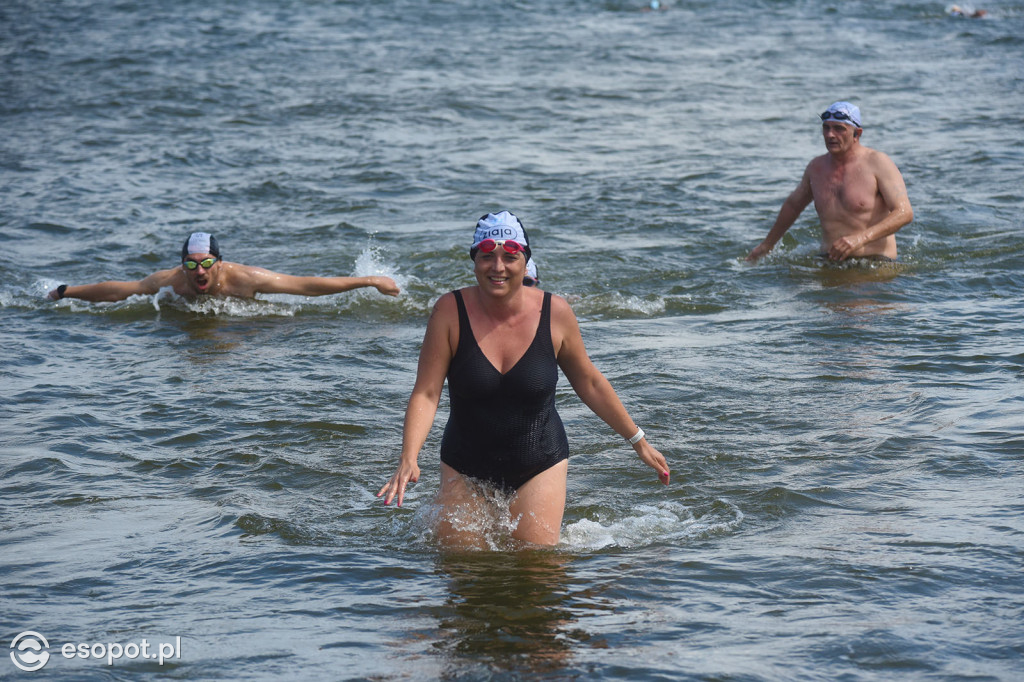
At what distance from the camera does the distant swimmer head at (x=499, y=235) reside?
19.6 feet

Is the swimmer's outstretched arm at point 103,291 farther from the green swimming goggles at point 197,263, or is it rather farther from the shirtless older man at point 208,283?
the green swimming goggles at point 197,263

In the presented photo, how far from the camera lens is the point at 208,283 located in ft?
40.1

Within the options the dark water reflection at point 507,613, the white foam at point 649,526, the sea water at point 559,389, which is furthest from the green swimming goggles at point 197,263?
the dark water reflection at point 507,613

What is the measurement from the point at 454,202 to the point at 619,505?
940 centimetres

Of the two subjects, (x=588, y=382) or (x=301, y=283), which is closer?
(x=588, y=382)

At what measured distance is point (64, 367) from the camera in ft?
34.6

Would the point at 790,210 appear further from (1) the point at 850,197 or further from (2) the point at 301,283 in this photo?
(2) the point at 301,283

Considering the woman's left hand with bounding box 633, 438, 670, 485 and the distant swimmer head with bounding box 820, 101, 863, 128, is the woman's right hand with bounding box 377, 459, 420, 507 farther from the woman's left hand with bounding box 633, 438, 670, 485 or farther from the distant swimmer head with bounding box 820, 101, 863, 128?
the distant swimmer head with bounding box 820, 101, 863, 128

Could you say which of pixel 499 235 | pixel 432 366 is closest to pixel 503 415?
pixel 432 366

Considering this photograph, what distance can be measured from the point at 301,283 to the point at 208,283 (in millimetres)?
986

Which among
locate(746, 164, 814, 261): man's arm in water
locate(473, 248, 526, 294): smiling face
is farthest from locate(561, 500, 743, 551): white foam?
locate(746, 164, 814, 261): man's arm in water

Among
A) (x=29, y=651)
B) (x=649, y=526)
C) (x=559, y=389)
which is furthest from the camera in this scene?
(x=559, y=389)

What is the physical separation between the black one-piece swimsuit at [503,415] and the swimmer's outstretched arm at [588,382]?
0.07 metres

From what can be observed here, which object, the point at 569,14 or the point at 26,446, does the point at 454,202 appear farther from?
the point at 569,14
